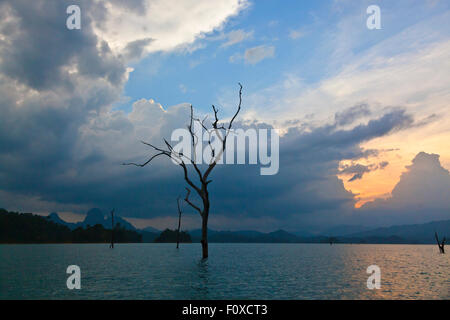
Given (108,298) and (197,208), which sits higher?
(197,208)

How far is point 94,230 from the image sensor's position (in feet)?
639

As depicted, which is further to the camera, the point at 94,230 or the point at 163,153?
the point at 94,230

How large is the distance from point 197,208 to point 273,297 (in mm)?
21993
